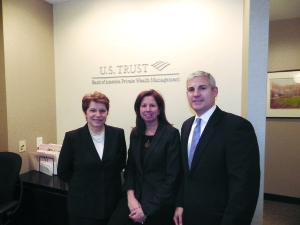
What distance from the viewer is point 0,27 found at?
2283 mm

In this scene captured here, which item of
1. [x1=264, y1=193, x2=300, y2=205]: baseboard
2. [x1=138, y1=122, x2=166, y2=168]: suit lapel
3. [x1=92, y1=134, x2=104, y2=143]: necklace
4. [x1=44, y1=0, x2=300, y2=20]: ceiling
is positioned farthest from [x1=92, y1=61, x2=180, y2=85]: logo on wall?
[x1=264, y1=193, x2=300, y2=205]: baseboard

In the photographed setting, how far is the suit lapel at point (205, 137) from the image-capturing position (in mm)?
1292

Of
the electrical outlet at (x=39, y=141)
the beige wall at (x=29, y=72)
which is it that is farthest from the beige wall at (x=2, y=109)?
the electrical outlet at (x=39, y=141)

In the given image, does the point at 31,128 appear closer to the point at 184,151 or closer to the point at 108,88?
the point at 108,88

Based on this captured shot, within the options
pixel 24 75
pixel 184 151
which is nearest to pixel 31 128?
pixel 24 75

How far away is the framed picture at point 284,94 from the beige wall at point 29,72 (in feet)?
Answer: 11.4

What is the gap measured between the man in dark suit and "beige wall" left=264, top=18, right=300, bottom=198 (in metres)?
2.75

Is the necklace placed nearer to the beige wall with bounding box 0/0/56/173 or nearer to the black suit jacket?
→ the black suit jacket

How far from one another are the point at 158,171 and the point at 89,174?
55 cm

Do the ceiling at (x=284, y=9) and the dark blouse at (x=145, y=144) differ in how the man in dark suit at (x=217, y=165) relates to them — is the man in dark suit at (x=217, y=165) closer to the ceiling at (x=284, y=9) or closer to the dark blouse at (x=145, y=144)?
the dark blouse at (x=145, y=144)

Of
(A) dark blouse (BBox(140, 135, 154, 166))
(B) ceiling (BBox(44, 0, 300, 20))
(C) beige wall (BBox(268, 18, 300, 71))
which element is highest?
(B) ceiling (BBox(44, 0, 300, 20))

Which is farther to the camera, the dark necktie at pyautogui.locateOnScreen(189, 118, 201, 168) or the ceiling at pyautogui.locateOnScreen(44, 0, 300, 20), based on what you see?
the ceiling at pyautogui.locateOnScreen(44, 0, 300, 20)

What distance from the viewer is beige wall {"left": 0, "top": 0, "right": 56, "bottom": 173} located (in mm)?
2371

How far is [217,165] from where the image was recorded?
4.11 ft
